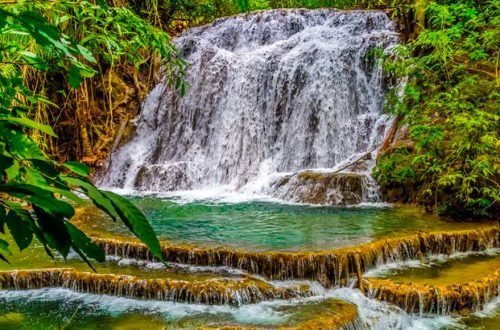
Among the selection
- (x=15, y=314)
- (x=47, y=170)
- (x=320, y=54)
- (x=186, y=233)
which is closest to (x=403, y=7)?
(x=320, y=54)

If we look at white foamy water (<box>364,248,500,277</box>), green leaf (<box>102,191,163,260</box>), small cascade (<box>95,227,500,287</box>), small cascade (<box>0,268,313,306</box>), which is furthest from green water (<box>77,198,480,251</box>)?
green leaf (<box>102,191,163,260</box>)

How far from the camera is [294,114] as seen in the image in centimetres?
1082

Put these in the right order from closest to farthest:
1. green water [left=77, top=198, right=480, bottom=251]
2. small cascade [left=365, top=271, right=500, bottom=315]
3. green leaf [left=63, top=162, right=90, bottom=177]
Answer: green leaf [left=63, top=162, right=90, bottom=177]
small cascade [left=365, top=271, right=500, bottom=315]
green water [left=77, top=198, right=480, bottom=251]

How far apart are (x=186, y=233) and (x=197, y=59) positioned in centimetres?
743

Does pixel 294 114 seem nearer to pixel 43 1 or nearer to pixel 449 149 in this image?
pixel 449 149

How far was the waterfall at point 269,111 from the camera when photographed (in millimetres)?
10312

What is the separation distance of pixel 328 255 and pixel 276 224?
171 cm

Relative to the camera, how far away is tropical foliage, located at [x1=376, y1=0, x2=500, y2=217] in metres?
6.41

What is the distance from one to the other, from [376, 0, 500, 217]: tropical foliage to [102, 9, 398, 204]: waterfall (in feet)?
5.40

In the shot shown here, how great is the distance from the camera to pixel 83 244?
74 centimetres

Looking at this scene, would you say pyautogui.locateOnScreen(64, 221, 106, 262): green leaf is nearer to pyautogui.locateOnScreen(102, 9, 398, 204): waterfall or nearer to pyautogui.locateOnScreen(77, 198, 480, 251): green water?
pyautogui.locateOnScreen(77, 198, 480, 251): green water

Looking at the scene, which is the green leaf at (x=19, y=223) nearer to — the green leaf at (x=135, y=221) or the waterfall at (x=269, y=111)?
the green leaf at (x=135, y=221)

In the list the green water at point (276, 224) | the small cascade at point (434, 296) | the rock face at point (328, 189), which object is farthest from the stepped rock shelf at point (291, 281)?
the rock face at point (328, 189)

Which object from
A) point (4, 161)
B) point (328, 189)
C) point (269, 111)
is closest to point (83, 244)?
point (4, 161)
